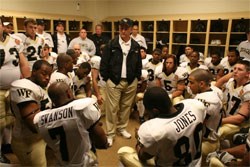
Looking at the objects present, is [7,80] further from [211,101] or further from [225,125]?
[225,125]

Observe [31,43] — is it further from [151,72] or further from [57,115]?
[57,115]

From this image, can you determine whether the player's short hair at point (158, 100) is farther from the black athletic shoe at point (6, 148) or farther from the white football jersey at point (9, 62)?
the black athletic shoe at point (6, 148)

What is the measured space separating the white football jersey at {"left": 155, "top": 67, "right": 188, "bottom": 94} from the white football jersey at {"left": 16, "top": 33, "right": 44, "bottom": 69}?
6.02 ft

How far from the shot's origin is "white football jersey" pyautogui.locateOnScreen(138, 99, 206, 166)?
144 centimetres

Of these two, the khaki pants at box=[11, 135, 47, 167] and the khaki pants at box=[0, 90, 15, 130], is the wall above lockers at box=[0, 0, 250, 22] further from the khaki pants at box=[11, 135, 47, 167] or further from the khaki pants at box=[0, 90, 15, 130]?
the khaki pants at box=[11, 135, 47, 167]

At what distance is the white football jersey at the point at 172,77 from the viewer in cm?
346

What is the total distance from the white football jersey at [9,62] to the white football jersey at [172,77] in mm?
2056

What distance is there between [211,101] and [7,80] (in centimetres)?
202

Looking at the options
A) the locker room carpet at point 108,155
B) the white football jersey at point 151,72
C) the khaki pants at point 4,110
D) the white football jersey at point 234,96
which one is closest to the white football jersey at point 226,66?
the white football jersey at point 151,72

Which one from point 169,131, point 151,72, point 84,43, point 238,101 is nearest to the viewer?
point 169,131

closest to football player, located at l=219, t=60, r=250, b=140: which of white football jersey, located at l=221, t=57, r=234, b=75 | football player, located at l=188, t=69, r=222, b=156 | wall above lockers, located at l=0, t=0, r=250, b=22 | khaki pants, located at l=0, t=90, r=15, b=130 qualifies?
football player, located at l=188, t=69, r=222, b=156

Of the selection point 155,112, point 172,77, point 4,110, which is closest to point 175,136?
point 155,112

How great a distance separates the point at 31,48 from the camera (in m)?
3.30

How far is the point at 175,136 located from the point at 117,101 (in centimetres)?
167
